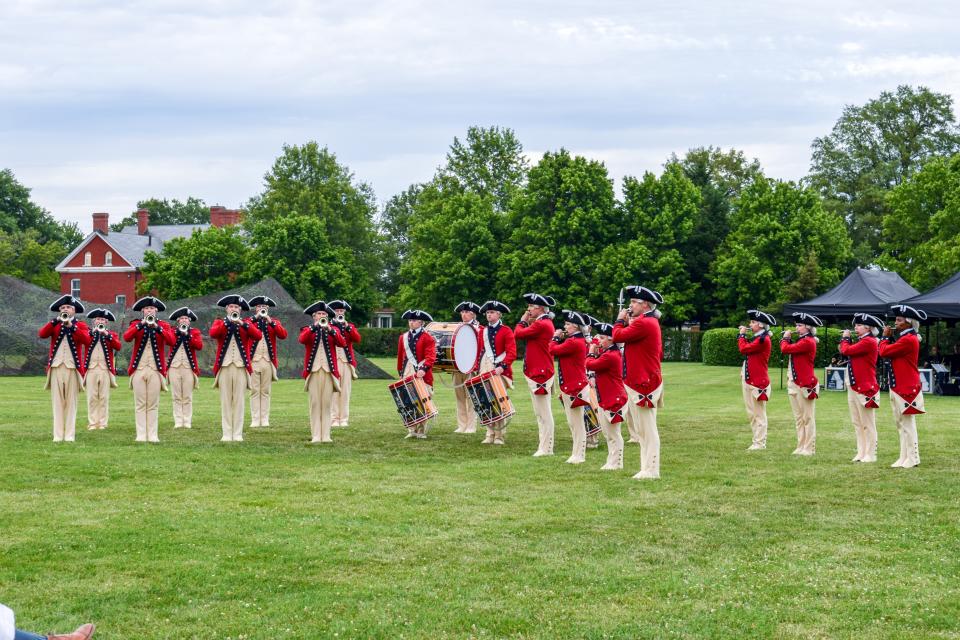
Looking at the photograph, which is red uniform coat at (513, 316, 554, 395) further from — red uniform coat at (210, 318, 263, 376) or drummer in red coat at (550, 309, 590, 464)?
red uniform coat at (210, 318, 263, 376)

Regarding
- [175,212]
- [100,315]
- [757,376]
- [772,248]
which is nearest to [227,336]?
[100,315]

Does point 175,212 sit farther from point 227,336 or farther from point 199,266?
point 227,336

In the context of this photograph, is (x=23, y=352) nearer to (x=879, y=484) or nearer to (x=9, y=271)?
(x=879, y=484)

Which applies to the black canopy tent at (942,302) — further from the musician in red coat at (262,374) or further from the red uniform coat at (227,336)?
the red uniform coat at (227,336)

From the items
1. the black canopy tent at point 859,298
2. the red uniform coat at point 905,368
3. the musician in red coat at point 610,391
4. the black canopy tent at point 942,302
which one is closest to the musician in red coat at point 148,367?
the musician in red coat at point 610,391

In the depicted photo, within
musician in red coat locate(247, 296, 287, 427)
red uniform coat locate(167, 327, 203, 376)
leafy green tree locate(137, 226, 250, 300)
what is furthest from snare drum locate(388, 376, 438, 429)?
leafy green tree locate(137, 226, 250, 300)

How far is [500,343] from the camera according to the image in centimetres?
1622

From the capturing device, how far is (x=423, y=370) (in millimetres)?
16703

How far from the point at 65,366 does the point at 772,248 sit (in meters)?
41.4

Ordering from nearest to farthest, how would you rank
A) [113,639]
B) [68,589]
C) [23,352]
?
[113,639], [68,589], [23,352]

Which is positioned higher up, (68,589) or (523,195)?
(523,195)

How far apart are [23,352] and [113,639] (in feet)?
98.1

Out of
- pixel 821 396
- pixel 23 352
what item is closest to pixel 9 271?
pixel 23 352

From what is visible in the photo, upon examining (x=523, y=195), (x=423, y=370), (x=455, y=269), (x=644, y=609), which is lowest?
(x=644, y=609)
